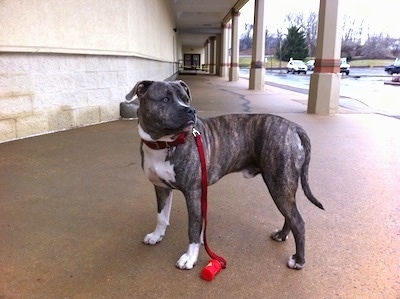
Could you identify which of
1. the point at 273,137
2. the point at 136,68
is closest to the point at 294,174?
the point at 273,137

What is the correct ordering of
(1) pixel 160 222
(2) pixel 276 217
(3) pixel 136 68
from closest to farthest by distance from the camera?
(1) pixel 160 222 < (2) pixel 276 217 < (3) pixel 136 68

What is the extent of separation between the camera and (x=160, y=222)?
2.99 m

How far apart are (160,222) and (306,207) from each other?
149cm

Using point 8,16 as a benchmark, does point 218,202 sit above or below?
below

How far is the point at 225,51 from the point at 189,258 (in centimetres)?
3157

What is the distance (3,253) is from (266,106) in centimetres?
962

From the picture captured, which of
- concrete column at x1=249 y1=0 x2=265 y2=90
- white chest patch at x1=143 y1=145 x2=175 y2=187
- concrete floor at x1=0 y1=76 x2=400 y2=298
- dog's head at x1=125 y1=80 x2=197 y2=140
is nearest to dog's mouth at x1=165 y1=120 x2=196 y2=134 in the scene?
dog's head at x1=125 y1=80 x2=197 y2=140

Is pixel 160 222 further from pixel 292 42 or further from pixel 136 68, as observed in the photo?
pixel 292 42

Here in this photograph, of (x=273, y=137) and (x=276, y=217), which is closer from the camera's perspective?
(x=273, y=137)

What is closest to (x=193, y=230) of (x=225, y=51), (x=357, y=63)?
(x=225, y=51)

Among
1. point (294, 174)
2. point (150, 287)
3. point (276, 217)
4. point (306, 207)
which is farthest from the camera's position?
point (306, 207)

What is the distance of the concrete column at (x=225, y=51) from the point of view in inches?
1254

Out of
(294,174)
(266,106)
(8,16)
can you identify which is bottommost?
(266,106)

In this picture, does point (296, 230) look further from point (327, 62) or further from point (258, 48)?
point (258, 48)
